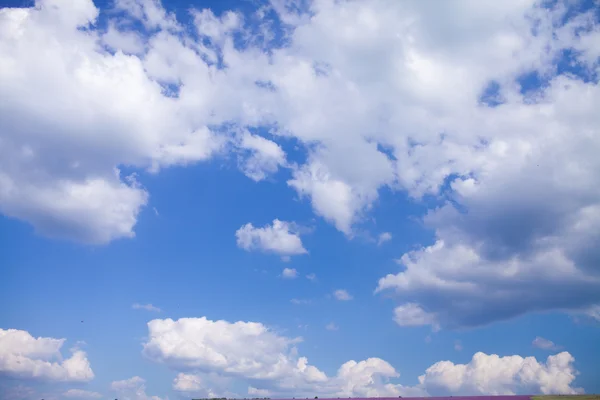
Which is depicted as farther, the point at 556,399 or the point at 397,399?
the point at 397,399

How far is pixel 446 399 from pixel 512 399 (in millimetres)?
24107

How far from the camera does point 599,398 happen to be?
12744cm

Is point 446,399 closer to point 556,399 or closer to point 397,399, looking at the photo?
point 397,399

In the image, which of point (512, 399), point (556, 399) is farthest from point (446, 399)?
point (556, 399)

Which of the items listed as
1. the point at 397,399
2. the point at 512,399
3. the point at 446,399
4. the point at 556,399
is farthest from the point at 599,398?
the point at 397,399

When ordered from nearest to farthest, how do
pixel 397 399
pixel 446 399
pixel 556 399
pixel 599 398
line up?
pixel 599 398, pixel 556 399, pixel 446 399, pixel 397 399

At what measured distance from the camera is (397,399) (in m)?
164

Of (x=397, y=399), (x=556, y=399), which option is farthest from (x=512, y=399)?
(x=397, y=399)

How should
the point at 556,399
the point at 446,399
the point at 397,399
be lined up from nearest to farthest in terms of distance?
1. the point at 556,399
2. the point at 446,399
3. the point at 397,399

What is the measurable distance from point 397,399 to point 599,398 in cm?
7467

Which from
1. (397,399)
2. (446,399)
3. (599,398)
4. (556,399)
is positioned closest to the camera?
(599,398)

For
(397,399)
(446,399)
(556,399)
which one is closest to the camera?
(556,399)

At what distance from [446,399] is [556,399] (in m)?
39.3

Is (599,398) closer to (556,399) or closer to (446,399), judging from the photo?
(556,399)
